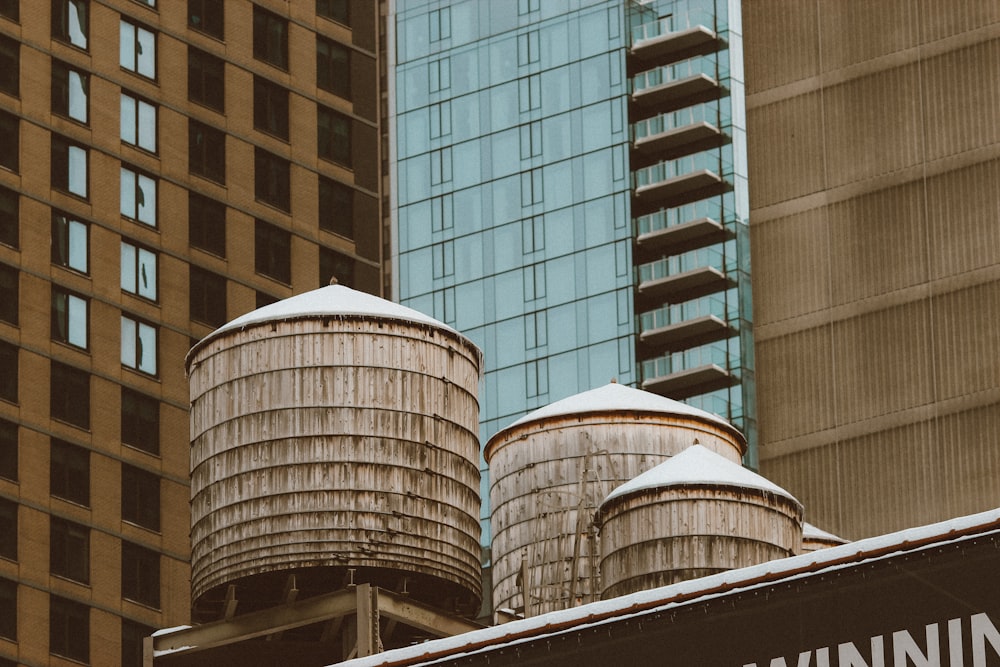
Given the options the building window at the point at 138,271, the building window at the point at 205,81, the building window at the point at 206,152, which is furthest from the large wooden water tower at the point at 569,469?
the building window at the point at 205,81

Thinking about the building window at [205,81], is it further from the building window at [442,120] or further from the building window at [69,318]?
the building window at [442,120]

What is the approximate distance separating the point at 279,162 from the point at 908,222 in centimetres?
2204

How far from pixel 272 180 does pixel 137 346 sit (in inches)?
319

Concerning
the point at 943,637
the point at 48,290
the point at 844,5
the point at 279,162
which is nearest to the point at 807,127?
the point at 844,5

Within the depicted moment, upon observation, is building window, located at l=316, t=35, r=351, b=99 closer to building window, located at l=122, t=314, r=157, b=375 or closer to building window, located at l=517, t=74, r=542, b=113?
building window, located at l=122, t=314, r=157, b=375

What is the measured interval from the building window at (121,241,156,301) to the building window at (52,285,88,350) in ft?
6.52

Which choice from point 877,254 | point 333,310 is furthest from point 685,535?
point 877,254

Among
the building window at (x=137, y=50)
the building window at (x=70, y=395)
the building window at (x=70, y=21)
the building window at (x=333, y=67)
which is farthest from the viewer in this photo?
the building window at (x=333, y=67)

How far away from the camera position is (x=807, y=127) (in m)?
98.6

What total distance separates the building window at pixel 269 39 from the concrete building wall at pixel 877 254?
20.1 metres

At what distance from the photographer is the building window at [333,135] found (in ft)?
291

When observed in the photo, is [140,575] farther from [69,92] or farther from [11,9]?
[11,9]

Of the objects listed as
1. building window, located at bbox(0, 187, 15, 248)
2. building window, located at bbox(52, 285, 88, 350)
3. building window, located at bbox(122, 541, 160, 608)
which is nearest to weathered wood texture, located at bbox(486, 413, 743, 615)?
building window, located at bbox(122, 541, 160, 608)

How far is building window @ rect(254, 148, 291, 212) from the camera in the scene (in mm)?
86750
